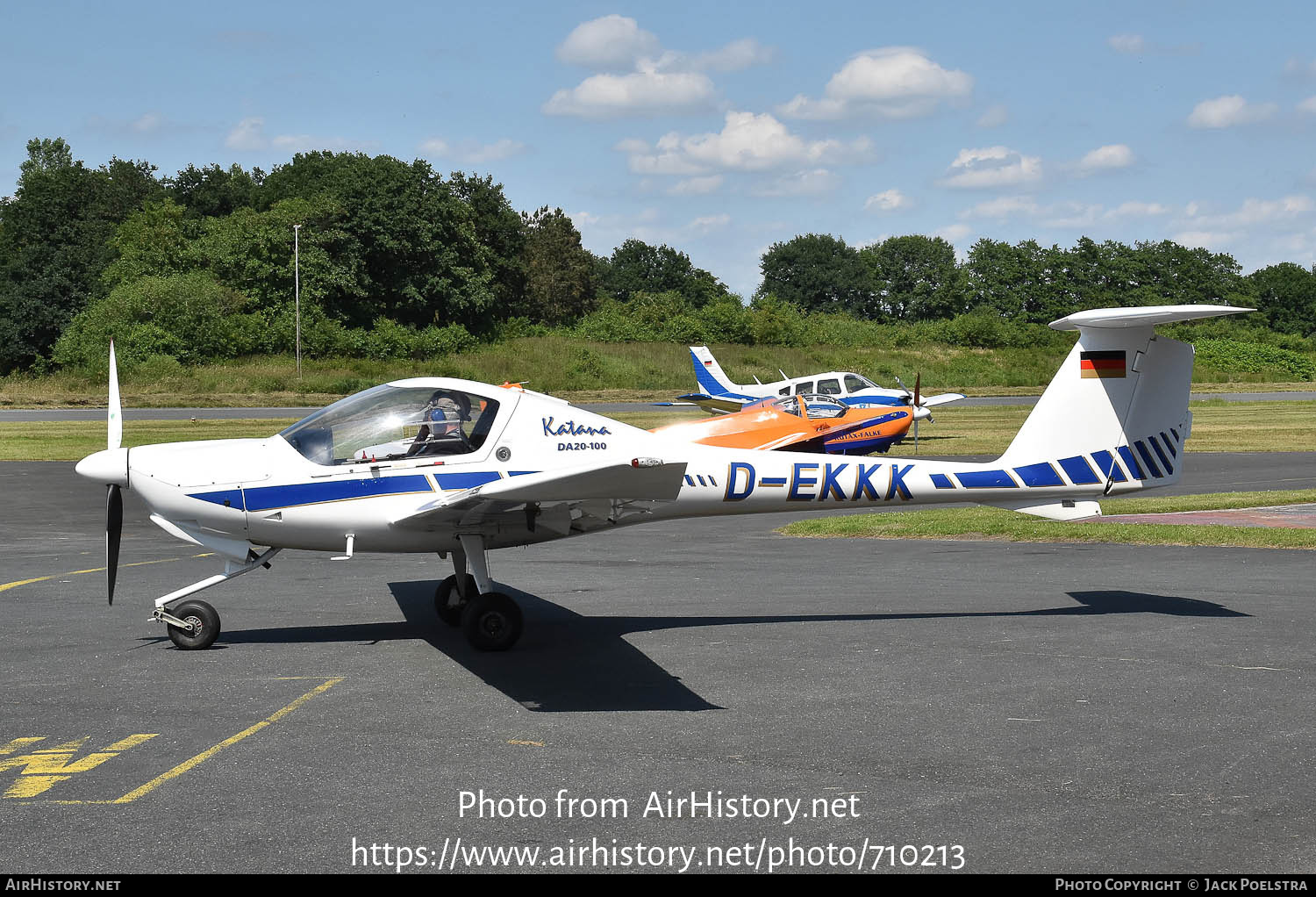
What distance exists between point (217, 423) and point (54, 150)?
95.4m

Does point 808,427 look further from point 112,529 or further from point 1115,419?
point 112,529

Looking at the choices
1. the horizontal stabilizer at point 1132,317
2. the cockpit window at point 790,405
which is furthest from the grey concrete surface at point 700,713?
the cockpit window at point 790,405

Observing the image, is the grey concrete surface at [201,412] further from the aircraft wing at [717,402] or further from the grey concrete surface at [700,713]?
the grey concrete surface at [700,713]

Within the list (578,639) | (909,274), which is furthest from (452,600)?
(909,274)

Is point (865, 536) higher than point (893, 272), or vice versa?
point (893, 272)

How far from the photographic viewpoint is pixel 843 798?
6164 mm

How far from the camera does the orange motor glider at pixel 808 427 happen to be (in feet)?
67.9

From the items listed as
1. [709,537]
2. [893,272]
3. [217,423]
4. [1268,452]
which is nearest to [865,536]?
[709,537]

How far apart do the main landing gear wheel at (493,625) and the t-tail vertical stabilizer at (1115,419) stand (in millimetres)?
5002

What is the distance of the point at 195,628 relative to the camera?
388 inches

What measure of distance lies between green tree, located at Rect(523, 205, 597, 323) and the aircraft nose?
10019 cm

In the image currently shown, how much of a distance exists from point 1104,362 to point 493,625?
20.6 feet

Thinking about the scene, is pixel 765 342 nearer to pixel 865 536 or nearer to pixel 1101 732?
pixel 865 536

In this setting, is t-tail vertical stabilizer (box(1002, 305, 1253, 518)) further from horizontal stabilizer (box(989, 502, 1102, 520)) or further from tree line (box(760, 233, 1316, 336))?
tree line (box(760, 233, 1316, 336))
